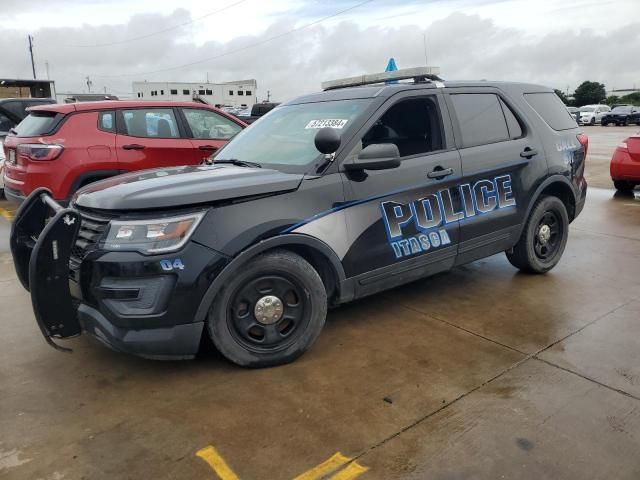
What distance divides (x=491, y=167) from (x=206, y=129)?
4.13m

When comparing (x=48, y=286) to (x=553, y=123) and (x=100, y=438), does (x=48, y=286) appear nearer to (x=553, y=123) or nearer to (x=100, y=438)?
(x=100, y=438)

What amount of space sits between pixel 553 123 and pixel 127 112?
483cm

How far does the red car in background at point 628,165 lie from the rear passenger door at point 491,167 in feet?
17.8

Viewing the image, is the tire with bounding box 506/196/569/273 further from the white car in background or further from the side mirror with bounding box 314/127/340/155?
the white car in background

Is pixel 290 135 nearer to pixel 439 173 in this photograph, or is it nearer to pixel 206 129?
pixel 439 173

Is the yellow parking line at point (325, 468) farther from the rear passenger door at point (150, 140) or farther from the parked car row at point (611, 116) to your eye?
the parked car row at point (611, 116)

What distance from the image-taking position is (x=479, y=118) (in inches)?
173

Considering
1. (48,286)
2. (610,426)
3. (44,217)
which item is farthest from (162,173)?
(610,426)

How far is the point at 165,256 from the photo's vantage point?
2.88m

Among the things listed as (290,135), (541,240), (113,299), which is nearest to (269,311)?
(113,299)

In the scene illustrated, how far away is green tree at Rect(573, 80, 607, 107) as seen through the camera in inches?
2549

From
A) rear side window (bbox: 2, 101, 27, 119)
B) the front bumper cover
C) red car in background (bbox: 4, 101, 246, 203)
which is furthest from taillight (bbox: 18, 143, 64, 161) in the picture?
rear side window (bbox: 2, 101, 27, 119)

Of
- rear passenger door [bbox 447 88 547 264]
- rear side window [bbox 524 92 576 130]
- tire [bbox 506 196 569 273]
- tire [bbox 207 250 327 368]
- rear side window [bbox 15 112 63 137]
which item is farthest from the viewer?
rear side window [bbox 15 112 63 137]

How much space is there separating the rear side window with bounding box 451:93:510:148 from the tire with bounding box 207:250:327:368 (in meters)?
1.81
